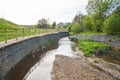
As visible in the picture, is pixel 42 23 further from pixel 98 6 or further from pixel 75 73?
pixel 75 73

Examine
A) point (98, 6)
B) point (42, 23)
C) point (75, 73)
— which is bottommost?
point (75, 73)

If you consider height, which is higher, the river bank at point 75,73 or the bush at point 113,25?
the bush at point 113,25

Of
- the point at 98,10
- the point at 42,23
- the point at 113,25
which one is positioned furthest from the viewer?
the point at 42,23

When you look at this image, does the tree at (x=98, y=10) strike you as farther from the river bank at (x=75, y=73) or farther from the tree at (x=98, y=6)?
the river bank at (x=75, y=73)

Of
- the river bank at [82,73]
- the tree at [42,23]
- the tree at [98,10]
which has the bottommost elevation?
the river bank at [82,73]

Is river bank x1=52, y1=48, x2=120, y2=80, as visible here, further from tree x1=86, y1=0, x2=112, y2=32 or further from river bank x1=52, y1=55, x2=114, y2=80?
tree x1=86, y1=0, x2=112, y2=32

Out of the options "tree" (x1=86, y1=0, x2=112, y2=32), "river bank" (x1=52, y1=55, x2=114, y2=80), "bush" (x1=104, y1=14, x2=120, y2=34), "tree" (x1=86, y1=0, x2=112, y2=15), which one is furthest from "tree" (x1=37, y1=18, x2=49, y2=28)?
"river bank" (x1=52, y1=55, x2=114, y2=80)

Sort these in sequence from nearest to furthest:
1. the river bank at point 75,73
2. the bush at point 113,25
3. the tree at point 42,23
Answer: the river bank at point 75,73 → the bush at point 113,25 → the tree at point 42,23

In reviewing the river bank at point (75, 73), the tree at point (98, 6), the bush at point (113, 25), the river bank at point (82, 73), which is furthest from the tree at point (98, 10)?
the river bank at point (75, 73)

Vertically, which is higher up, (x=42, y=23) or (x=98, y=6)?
(x=98, y=6)

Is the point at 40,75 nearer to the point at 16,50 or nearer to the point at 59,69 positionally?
the point at 59,69

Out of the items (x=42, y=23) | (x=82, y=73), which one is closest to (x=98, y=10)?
(x=42, y=23)

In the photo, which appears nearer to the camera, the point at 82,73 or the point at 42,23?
the point at 82,73

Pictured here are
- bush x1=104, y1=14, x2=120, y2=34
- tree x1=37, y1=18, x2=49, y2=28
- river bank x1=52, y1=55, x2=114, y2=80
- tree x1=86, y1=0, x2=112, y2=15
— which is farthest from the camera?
tree x1=37, y1=18, x2=49, y2=28
